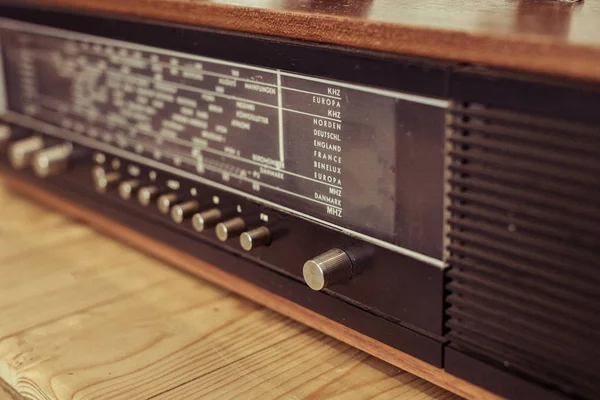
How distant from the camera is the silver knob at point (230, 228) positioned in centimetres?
82

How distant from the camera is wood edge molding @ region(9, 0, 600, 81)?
0.50 m

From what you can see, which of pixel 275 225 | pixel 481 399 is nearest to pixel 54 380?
pixel 275 225

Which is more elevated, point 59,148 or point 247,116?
point 247,116

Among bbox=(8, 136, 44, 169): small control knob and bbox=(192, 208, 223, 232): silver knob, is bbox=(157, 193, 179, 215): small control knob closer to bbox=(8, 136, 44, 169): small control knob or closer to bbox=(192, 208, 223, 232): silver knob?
bbox=(192, 208, 223, 232): silver knob

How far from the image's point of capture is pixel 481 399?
65 cm

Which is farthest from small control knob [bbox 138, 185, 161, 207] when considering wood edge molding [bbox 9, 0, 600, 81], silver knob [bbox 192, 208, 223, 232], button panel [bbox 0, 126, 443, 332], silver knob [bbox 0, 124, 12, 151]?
silver knob [bbox 0, 124, 12, 151]

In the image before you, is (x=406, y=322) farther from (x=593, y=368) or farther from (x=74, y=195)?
(x=74, y=195)

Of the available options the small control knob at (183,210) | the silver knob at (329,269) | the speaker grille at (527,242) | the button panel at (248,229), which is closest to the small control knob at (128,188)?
the button panel at (248,229)

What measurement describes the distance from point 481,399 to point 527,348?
A: 75 millimetres

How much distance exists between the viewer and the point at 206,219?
2.79 feet

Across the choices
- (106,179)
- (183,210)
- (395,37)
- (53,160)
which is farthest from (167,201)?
(395,37)

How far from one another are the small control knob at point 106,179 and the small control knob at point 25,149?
151mm

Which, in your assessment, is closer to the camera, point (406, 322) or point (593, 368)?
point (593, 368)

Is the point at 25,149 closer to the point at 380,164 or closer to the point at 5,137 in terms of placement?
the point at 5,137
